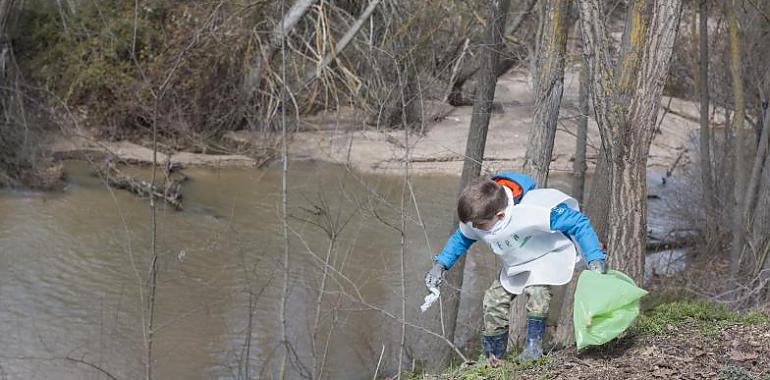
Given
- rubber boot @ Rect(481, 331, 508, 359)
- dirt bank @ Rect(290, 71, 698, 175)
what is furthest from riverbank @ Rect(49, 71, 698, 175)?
rubber boot @ Rect(481, 331, 508, 359)

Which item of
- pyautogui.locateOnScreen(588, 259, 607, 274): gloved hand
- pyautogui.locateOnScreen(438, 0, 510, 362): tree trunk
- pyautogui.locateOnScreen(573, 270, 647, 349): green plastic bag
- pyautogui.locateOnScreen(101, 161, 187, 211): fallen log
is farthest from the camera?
pyautogui.locateOnScreen(101, 161, 187, 211): fallen log

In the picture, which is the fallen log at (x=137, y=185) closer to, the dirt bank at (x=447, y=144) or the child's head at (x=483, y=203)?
the dirt bank at (x=447, y=144)

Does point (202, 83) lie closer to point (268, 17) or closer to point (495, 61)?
point (268, 17)

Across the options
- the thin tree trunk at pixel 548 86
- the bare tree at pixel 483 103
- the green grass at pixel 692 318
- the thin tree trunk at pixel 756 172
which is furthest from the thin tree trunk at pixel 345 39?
the green grass at pixel 692 318

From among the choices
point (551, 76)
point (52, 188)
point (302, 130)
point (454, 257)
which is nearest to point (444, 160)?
point (302, 130)

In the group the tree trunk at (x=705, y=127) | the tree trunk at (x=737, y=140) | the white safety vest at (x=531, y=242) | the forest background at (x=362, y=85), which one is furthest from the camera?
the tree trunk at (x=705, y=127)

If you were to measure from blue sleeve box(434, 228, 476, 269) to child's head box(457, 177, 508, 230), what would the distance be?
0.34 metres

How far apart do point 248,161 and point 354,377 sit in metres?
8.45

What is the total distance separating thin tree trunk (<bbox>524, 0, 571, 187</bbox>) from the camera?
782cm

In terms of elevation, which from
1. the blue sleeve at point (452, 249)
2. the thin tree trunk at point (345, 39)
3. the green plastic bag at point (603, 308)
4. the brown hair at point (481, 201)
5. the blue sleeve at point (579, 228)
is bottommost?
the green plastic bag at point (603, 308)

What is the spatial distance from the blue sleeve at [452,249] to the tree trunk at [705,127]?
8765 millimetres

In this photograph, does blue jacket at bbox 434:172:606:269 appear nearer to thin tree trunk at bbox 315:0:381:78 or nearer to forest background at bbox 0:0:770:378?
forest background at bbox 0:0:770:378

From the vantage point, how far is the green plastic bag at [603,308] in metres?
4.53

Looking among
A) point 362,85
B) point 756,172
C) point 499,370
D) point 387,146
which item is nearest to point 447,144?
point 387,146
